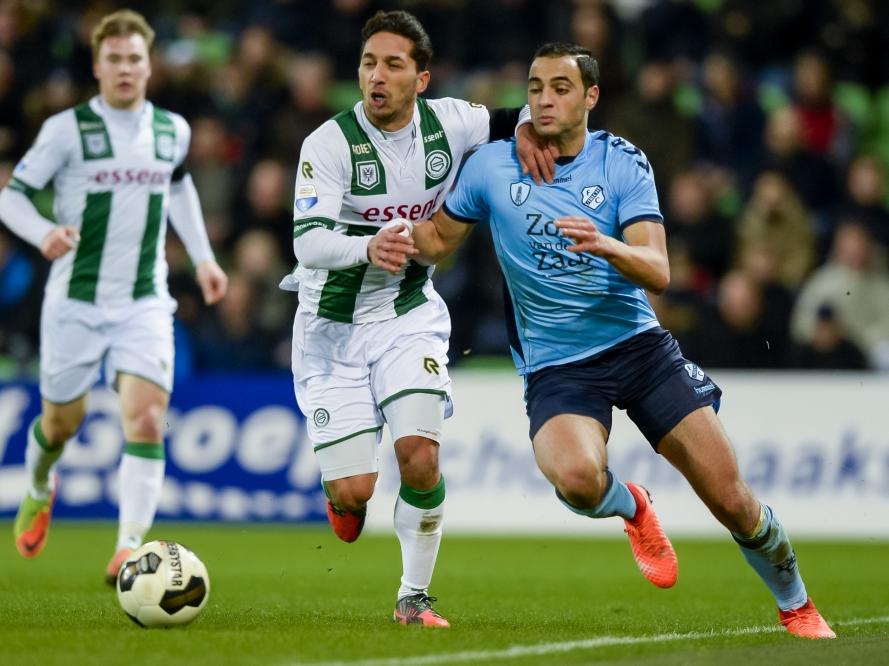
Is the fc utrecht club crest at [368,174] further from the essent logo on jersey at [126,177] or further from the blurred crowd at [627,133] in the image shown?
the blurred crowd at [627,133]

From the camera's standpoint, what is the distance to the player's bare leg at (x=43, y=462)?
8977mm

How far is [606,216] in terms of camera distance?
6.55 meters

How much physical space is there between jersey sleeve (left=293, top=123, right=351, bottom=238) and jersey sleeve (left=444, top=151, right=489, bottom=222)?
1.63 ft

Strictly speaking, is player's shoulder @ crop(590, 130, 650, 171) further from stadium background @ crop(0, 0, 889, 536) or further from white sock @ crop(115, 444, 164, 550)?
stadium background @ crop(0, 0, 889, 536)

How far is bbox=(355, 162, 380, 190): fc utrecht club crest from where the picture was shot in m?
6.84

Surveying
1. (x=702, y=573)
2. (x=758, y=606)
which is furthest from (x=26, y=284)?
(x=758, y=606)

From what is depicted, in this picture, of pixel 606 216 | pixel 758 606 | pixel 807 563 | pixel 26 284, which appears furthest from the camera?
pixel 26 284

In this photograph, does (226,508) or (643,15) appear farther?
(643,15)

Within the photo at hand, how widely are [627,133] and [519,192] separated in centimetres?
777

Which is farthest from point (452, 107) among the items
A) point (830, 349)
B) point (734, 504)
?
point (830, 349)

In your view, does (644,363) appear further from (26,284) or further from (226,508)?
(26,284)

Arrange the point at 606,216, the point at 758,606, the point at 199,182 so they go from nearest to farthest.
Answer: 1. the point at 606,216
2. the point at 758,606
3. the point at 199,182

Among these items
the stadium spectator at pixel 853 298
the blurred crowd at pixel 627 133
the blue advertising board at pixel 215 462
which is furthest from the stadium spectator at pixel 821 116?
the blue advertising board at pixel 215 462

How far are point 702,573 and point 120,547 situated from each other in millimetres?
3786
